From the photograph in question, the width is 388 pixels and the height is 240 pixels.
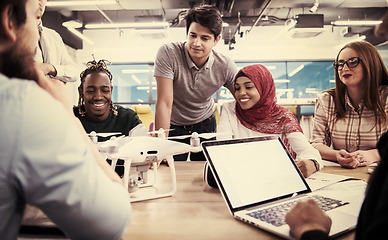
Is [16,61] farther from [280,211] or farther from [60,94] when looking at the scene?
[280,211]

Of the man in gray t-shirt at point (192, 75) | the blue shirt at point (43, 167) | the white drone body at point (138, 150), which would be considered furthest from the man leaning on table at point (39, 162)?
the man in gray t-shirt at point (192, 75)

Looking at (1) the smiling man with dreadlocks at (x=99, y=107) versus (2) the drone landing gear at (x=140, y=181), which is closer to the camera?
(2) the drone landing gear at (x=140, y=181)

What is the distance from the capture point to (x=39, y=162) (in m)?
0.32

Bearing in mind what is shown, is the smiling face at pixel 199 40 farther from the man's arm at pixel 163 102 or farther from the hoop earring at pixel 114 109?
the hoop earring at pixel 114 109

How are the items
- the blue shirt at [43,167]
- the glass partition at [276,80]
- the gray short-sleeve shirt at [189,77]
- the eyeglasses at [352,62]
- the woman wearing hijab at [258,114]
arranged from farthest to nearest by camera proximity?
1. the glass partition at [276,80]
2. the gray short-sleeve shirt at [189,77]
3. the eyeglasses at [352,62]
4. the woman wearing hijab at [258,114]
5. the blue shirt at [43,167]

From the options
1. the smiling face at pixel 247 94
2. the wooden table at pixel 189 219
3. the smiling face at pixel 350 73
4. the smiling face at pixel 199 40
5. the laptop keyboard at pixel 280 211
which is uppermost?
the smiling face at pixel 199 40

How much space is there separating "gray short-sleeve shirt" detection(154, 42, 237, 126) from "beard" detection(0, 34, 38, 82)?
4.23 feet

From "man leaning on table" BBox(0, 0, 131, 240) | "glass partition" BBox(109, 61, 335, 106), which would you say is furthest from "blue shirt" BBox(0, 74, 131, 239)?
"glass partition" BBox(109, 61, 335, 106)

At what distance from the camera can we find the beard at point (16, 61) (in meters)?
0.39

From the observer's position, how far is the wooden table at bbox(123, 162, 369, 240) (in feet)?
1.71

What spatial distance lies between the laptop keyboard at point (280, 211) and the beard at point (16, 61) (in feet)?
1.88

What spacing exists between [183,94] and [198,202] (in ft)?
3.89

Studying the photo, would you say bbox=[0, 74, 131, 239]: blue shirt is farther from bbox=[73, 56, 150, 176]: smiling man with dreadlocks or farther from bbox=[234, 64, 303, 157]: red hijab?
bbox=[234, 64, 303, 157]: red hijab

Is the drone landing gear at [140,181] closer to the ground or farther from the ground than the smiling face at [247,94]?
closer to the ground
